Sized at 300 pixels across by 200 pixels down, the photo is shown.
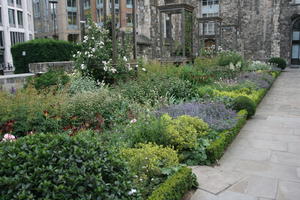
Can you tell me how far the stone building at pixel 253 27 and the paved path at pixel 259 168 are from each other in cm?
1753

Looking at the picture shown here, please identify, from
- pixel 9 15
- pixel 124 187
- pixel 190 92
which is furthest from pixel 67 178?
pixel 9 15

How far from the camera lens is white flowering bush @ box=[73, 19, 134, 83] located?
27.1 feet

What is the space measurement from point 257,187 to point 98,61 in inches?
243

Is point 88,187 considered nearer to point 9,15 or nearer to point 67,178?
point 67,178

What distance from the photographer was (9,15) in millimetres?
41094

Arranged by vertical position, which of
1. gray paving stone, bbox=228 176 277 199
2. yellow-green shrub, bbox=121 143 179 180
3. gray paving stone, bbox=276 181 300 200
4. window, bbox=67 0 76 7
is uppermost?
window, bbox=67 0 76 7

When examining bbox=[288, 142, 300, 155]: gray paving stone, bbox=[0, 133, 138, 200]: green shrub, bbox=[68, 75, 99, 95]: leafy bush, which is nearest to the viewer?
bbox=[0, 133, 138, 200]: green shrub

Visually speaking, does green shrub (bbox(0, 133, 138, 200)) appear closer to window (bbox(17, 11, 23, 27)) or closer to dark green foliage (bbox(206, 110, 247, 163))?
dark green foliage (bbox(206, 110, 247, 163))

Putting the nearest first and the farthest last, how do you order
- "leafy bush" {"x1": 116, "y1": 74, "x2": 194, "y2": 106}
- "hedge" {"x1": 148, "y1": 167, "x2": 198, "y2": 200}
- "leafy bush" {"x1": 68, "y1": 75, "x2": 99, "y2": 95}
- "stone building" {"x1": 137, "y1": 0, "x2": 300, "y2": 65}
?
1. "hedge" {"x1": 148, "y1": 167, "x2": 198, "y2": 200}
2. "leafy bush" {"x1": 116, "y1": 74, "x2": 194, "y2": 106}
3. "leafy bush" {"x1": 68, "y1": 75, "x2": 99, "y2": 95}
4. "stone building" {"x1": 137, "y1": 0, "x2": 300, "y2": 65}

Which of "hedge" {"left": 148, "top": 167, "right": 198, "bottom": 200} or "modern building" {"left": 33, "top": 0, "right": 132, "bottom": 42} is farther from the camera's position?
"modern building" {"left": 33, "top": 0, "right": 132, "bottom": 42}

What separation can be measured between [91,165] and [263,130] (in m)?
4.74

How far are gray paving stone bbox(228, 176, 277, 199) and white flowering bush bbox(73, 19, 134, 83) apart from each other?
18.2ft

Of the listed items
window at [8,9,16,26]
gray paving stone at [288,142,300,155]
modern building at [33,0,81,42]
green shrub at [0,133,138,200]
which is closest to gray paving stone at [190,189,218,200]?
green shrub at [0,133,138,200]

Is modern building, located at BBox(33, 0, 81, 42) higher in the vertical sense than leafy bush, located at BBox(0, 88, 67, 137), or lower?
higher
